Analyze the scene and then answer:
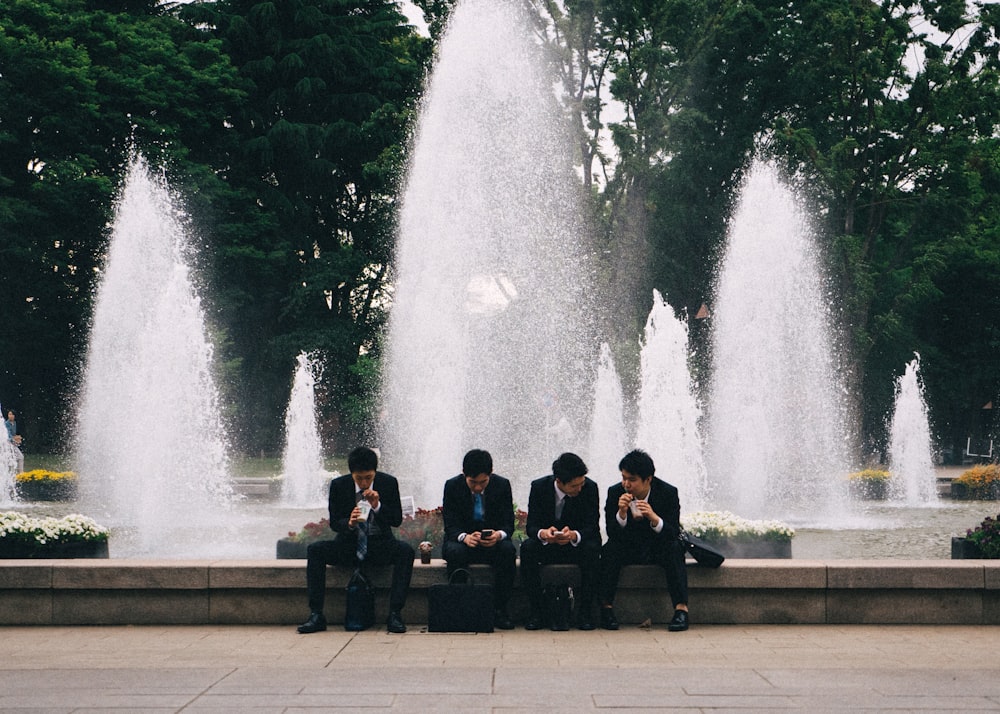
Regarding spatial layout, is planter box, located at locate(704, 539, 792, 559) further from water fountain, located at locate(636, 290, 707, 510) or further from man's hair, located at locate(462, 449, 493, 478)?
water fountain, located at locate(636, 290, 707, 510)

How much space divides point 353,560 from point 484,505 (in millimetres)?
1017

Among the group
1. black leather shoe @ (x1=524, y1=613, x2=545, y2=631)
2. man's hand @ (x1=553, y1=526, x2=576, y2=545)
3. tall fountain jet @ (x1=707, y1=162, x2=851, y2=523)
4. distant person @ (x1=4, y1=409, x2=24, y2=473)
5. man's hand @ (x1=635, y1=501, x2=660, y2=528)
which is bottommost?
black leather shoe @ (x1=524, y1=613, x2=545, y2=631)

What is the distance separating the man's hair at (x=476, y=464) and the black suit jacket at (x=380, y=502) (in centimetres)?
53

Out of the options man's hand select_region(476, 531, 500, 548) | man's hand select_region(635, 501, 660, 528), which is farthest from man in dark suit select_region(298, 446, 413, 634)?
man's hand select_region(635, 501, 660, 528)

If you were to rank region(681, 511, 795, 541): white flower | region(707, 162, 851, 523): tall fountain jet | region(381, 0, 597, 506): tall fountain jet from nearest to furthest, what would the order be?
region(681, 511, 795, 541): white flower, region(381, 0, 597, 506): tall fountain jet, region(707, 162, 851, 523): tall fountain jet

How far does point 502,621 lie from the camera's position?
8.50m

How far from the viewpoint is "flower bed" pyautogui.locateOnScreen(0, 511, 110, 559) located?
9.88m

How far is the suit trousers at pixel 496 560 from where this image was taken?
850cm

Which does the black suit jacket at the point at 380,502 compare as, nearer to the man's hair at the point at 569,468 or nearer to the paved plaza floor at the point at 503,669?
the paved plaza floor at the point at 503,669

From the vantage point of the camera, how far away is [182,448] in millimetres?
18891

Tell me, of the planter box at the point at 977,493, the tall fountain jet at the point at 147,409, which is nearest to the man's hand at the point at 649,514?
the tall fountain jet at the point at 147,409

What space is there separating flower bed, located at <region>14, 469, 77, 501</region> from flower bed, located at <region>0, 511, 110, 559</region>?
12.3 metres

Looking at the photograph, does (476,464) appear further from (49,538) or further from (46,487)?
(46,487)

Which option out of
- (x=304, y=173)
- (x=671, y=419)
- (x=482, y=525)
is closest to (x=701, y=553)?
(x=482, y=525)
